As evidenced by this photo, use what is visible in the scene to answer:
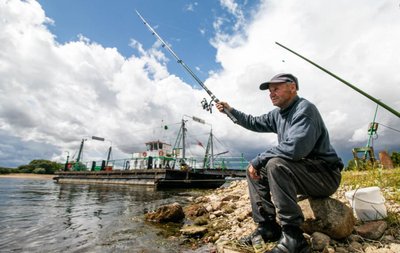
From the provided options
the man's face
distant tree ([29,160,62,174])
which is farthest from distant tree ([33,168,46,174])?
the man's face

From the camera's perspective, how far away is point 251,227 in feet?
11.0

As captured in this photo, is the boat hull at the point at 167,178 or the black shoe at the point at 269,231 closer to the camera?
the black shoe at the point at 269,231

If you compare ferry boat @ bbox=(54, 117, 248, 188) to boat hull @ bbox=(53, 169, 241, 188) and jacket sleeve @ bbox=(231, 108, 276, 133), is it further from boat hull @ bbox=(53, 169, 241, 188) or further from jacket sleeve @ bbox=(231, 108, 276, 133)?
jacket sleeve @ bbox=(231, 108, 276, 133)

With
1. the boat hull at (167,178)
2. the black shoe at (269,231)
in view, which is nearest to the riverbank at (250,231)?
the black shoe at (269,231)

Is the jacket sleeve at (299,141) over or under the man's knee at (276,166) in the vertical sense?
over

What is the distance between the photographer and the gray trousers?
1.96 m

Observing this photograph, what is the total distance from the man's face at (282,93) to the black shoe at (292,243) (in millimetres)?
1234

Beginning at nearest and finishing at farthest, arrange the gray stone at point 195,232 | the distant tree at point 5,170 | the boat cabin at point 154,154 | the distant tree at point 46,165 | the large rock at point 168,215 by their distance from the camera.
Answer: the gray stone at point 195,232, the large rock at point 168,215, the boat cabin at point 154,154, the distant tree at point 5,170, the distant tree at point 46,165

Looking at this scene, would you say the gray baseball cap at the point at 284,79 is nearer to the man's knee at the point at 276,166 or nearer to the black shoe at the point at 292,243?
the man's knee at the point at 276,166

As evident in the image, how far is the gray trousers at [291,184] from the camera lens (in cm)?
196

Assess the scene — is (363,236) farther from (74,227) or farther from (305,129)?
(74,227)

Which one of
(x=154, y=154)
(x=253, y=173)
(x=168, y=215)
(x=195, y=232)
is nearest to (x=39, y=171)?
(x=154, y=154)

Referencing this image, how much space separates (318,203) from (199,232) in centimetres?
206

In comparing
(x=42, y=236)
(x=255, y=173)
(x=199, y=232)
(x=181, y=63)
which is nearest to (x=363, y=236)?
(x=255, y=173)
